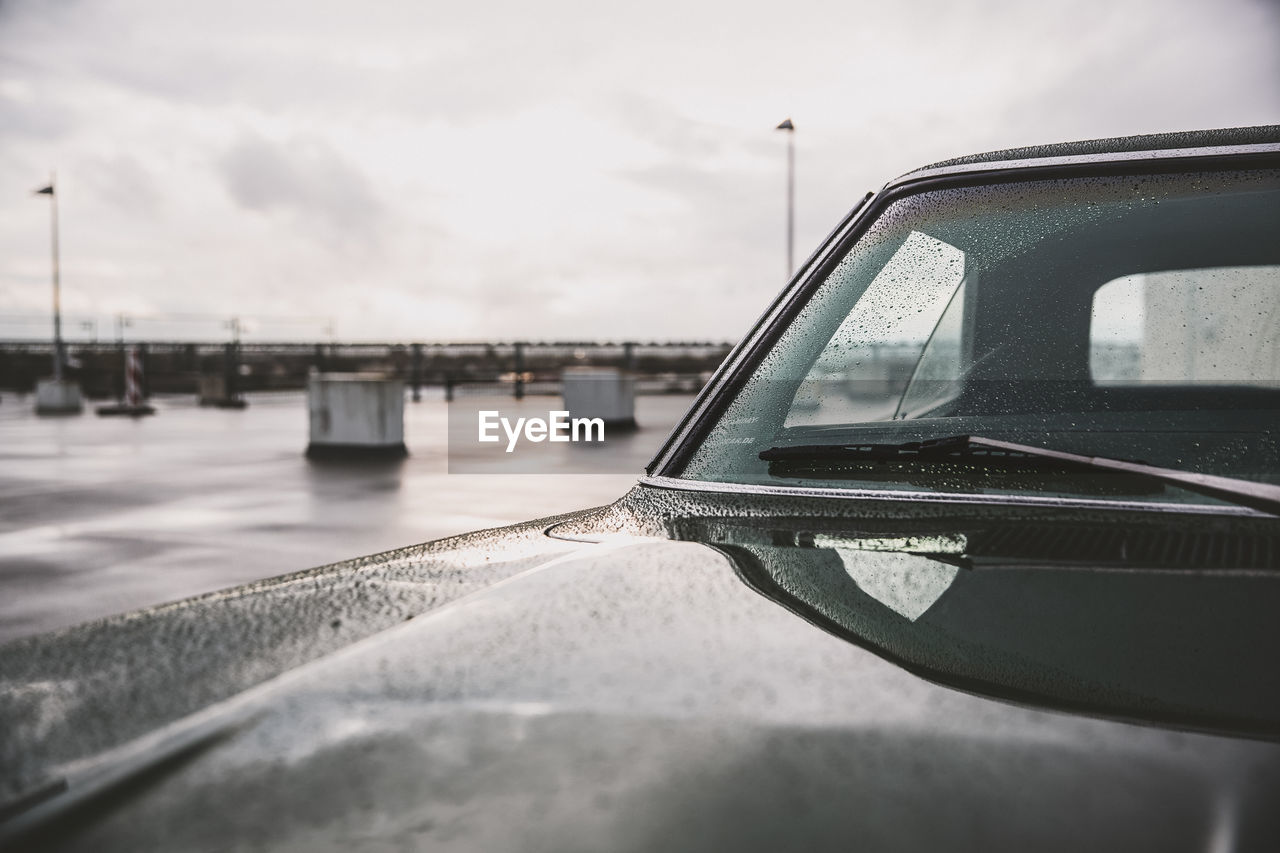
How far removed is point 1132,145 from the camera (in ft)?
5.22

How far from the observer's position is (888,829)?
688mm

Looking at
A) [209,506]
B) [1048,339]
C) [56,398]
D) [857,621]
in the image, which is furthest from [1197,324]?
[56,398]

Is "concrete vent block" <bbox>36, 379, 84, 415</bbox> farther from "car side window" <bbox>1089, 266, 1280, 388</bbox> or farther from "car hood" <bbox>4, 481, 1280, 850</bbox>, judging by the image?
"car side window" <bbox>1089, 266, 1280, 388</bbox>

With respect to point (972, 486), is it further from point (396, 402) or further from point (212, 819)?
point (396, 402)

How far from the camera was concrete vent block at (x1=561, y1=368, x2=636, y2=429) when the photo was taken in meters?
16.0

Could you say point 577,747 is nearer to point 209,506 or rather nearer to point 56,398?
point 209,506

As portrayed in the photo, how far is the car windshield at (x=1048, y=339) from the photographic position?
1462 millimetres

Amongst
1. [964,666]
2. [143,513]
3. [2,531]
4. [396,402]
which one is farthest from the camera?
[396,402]

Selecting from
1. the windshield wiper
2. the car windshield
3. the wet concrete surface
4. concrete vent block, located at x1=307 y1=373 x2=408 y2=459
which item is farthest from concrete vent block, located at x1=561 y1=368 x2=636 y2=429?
the windshield wiper

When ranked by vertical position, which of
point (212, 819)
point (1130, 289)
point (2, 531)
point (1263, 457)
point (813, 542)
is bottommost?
point (2, 531)

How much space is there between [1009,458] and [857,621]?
0.49 m

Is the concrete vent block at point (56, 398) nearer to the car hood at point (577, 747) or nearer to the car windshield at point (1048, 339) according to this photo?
the car windshield at point (1048, 339)

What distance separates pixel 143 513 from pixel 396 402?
4.48 meters

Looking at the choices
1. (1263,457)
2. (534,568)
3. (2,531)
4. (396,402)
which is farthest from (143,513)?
(1263,457)
